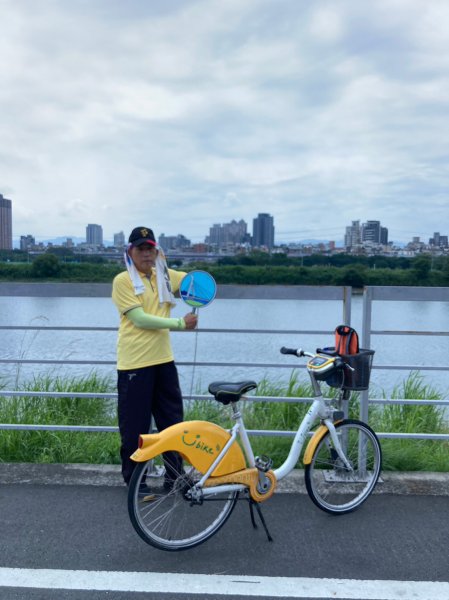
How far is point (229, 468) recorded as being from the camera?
3.38m

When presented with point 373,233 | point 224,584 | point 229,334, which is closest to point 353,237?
point 373,233

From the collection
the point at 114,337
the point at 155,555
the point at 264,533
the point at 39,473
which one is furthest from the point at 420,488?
the point at 114,337

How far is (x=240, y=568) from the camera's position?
3.14 meters

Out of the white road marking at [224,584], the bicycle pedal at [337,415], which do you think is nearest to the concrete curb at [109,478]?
the bicycle pedal at [337,415]

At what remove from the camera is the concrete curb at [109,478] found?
4168mm

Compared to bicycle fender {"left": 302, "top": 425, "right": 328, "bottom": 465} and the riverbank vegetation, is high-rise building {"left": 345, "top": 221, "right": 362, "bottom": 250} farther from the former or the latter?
bicycle fender {"left": 302, "top": 425, "right": 328, "bottom": 465}

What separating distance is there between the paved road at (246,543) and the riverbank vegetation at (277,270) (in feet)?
8.66

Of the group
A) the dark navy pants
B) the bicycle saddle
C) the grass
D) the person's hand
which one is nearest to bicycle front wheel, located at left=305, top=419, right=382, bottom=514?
the grass

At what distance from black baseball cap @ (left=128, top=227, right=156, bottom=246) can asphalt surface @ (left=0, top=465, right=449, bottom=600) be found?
180 cm

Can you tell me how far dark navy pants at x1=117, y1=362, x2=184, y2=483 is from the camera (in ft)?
12.6

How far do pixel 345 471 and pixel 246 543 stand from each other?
1053mm

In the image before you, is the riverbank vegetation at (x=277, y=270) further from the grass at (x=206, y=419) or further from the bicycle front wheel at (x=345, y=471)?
the bicycle front wheel at (x=345, y=471)

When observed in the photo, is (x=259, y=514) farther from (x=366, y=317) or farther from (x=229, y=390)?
(x=366, y=317)

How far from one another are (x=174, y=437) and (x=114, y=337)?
2.83 m
